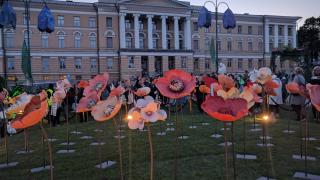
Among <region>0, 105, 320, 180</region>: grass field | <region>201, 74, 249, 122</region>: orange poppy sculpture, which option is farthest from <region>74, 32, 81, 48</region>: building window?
<region>201, 74, 249, 122</region>: orange poppy sculpture

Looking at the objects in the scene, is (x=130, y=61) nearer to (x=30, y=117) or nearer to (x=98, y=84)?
(x=98, y=84)

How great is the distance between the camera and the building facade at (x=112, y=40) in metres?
58.7

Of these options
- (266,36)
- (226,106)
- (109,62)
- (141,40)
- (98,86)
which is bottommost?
(226,106)

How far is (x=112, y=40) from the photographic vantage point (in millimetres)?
63156

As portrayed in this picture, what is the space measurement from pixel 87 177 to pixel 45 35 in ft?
187

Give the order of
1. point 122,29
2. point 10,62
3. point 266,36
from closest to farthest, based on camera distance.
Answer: point 10,62
point 122,29
point 266,36

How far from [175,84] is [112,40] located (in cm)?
6034

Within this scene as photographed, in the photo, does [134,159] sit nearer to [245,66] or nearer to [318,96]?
[318,96]

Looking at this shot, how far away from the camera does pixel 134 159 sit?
743cm

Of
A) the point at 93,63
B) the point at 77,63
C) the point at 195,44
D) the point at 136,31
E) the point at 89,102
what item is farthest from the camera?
the point at 195,44

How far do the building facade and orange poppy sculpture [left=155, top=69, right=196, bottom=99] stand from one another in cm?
5561

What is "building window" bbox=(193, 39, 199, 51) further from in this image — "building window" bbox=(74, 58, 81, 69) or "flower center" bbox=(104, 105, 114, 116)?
"flower center" bbox=(104, 105, 114, 116)

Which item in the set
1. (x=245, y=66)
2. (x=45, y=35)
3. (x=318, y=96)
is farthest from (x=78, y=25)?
(x=318, y=96)

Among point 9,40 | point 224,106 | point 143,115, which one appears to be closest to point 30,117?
point 143,115
